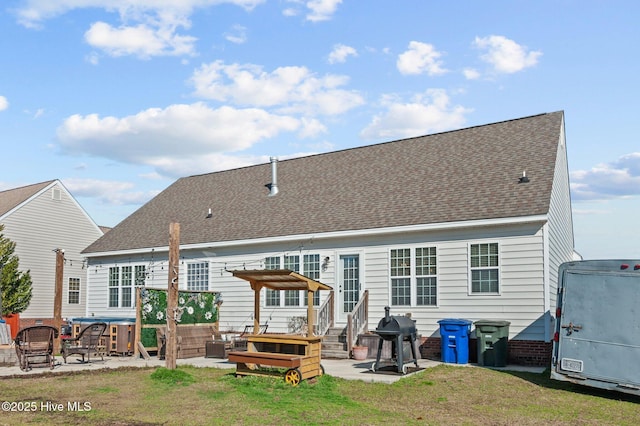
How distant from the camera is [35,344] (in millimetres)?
14516


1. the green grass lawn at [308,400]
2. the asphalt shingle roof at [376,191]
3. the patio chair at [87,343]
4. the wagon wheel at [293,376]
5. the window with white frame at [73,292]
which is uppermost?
the asphalt shingle roof at [376,191]

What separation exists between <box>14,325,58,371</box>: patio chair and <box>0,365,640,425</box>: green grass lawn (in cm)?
147

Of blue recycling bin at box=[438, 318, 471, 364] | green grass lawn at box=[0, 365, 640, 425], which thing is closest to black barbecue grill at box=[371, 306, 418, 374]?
green grass lawn at box=[0, 365, 640, 425]

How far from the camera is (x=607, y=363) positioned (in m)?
10.9

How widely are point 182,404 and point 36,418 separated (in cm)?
213

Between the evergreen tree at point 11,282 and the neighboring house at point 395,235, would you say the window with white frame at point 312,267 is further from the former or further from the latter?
the evergreen tree at point 11,282

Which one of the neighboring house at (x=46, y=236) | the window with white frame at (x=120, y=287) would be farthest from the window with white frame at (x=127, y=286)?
the neighboring house at (x=46, y=236)

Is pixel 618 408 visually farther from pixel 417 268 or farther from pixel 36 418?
pixel 36 418

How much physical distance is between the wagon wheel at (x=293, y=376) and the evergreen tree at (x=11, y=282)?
2084 centimetres

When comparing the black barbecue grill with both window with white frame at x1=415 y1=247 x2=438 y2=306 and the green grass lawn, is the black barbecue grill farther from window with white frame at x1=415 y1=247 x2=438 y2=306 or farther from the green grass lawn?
window with white frame at x1=415 y1=247 x2=438 y2=306

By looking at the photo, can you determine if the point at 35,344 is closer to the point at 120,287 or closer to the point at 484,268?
the point at 120,287

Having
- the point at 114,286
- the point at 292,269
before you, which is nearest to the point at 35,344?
the point at 292,269

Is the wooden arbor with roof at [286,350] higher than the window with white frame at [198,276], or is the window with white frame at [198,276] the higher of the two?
the window with white frame at [198,276]

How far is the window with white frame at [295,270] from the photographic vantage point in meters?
19.3
